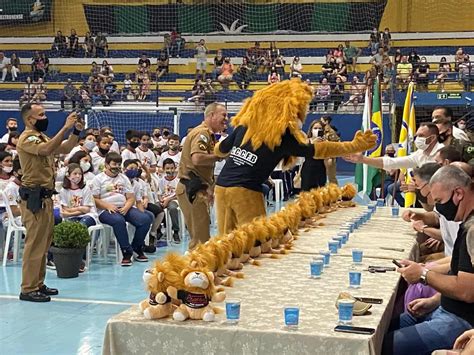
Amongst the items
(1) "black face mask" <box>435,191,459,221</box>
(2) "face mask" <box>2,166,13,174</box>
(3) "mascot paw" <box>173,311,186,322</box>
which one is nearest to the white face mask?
(2) "face mask" <box>2,166,13,174</box>

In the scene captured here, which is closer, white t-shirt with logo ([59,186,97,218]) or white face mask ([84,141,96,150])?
white t-shirt with logo ([59,186,97,218])

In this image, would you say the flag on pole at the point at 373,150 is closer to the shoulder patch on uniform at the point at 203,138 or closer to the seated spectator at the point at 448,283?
the shoulder patch on uniform at the point at 203,138

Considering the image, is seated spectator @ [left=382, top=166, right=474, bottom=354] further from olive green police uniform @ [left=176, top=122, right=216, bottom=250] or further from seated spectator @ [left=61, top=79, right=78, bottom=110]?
seated spectator @ [left=61, top=79, right=78, bottom=110]

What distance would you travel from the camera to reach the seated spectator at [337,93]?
65.8 ft

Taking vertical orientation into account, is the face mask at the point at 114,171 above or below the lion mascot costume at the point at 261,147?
below

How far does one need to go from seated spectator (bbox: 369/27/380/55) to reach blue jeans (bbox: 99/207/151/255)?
15.5 m

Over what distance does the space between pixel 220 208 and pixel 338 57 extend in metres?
17.4

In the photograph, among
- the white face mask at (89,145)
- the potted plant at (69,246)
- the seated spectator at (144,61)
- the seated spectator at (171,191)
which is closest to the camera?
the potted plant at (69,246)

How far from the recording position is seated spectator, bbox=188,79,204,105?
68.9ft

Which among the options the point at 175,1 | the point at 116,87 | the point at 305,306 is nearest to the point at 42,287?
the point at 305,306

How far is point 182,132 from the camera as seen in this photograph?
68.1 ft

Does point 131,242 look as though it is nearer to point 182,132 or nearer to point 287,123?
point 287,123

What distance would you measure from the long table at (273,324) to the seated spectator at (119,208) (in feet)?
13.7

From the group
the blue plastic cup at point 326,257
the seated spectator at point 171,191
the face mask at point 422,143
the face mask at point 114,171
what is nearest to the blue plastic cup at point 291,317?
the blue plastic cup at point 326,257
